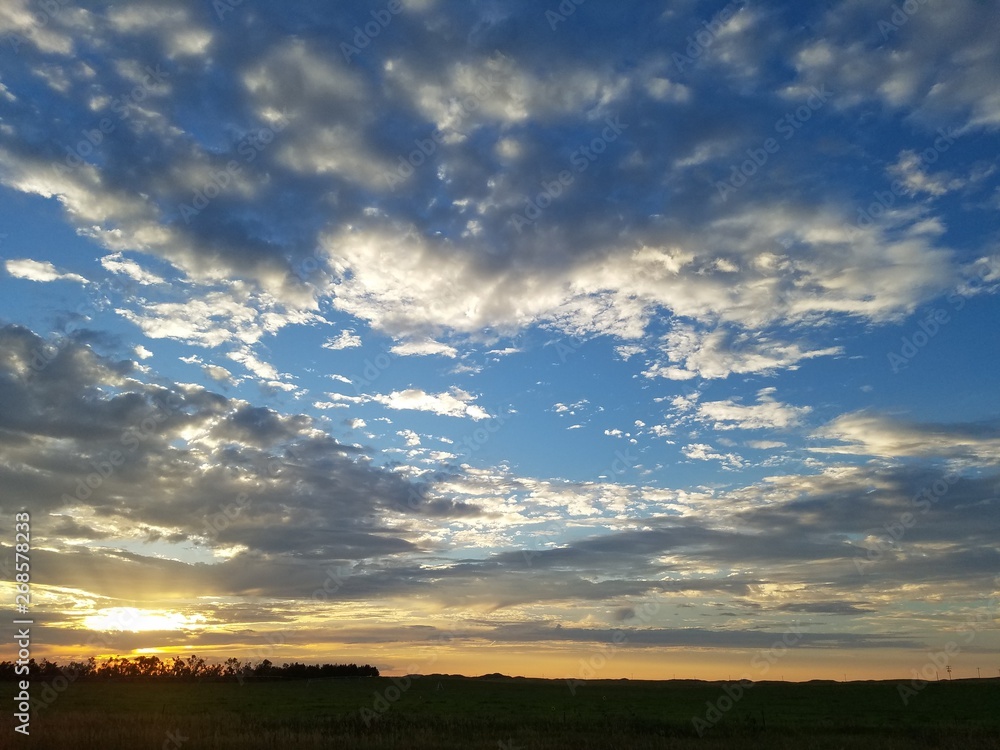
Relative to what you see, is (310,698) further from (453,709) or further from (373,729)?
(373,729)

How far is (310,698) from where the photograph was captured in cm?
6406

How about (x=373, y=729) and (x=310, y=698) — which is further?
(x=310, y=698)

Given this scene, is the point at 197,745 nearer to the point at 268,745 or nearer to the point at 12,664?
the point at 268,745

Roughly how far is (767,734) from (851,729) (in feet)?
27.6

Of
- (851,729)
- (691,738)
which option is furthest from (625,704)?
(691,738)

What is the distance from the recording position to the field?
26969 mm

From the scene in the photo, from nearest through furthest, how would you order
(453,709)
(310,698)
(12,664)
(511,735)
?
(511,735), (453,709), (310,698), (12,664)

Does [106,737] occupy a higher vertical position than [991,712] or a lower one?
higher

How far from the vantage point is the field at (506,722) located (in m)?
27.0

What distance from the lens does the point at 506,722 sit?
129 feet

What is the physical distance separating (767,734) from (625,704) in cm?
2619

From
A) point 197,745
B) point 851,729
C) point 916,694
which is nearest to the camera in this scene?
point 197,745

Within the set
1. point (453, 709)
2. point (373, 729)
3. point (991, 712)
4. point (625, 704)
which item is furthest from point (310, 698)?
point (991, 712)

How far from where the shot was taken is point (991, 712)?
2109 inches
